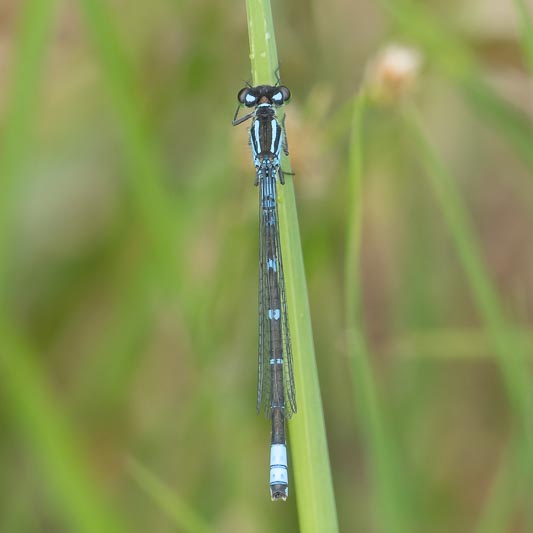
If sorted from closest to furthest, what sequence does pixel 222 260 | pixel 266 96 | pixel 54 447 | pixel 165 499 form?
pixel 165 499, pixel 266 96, pixel 54 447, pixel 222 260

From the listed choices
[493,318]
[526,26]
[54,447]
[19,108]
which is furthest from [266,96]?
[54,447]

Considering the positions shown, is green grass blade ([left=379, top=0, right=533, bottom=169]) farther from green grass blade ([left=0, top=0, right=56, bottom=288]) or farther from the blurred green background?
green grass blade ([left=0, top=0, right=56, bottom=288])

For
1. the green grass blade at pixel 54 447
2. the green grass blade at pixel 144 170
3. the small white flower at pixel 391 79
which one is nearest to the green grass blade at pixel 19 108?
the green grass blade at pixel 144 170

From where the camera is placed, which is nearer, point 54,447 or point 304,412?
point 304,412

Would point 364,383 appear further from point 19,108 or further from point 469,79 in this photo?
point 19,108

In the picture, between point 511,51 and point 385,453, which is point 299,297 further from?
point 511,51

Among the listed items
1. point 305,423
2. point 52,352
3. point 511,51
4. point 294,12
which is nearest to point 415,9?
point 294,12

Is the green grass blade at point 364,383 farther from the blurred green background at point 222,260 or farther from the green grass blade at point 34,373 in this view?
the green grass blade at point 34,373
